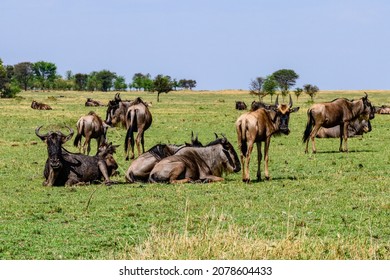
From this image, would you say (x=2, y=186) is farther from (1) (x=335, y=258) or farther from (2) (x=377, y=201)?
(1) (x=335, y=258)

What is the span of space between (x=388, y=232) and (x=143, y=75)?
562 feet

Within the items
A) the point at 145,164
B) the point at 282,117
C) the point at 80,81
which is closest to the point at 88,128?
the point at 145,164

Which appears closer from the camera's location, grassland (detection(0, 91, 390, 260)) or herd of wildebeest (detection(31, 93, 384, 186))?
grassland (detection(0, 91, 390, 260))

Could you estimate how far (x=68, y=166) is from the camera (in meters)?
15.0

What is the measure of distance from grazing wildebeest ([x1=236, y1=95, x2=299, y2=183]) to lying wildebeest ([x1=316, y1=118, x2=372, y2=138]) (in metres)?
13.5

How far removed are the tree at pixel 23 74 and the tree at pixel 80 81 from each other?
9369mm

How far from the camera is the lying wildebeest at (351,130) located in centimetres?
2828

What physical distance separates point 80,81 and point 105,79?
229 inches

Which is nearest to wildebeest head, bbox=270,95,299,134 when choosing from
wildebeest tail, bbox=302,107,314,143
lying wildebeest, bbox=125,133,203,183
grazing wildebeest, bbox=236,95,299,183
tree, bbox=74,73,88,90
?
grazing wildebeest, bbox=236,95,299,183

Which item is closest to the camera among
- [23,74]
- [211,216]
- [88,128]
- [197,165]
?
[211,216]

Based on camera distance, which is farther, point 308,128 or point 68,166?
point 308,128

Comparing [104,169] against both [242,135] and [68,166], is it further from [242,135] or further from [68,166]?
[242,135]

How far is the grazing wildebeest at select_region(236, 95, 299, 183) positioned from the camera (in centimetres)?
1472

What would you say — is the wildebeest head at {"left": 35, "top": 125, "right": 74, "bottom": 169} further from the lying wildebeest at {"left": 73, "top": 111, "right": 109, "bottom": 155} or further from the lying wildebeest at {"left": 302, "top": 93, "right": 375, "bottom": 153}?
the lying wildebeest at {"left": 302, "top": 93, "right": 375, "bottom": 153}
